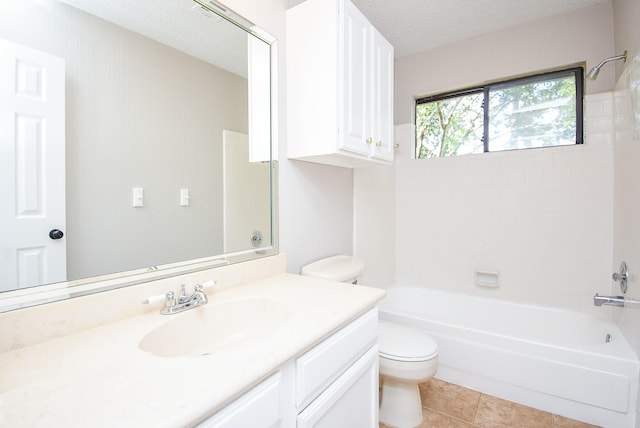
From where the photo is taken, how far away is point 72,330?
32.2 inches

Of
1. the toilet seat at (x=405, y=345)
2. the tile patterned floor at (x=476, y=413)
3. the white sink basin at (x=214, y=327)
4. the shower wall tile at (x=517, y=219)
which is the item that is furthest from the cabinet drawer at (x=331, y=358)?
the shower wall tile at (x=517, y=219)

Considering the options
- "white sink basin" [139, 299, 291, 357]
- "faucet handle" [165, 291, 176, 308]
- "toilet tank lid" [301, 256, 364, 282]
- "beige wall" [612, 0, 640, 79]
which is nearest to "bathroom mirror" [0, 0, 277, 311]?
"faucet handle" [165, 291, 176, 308]

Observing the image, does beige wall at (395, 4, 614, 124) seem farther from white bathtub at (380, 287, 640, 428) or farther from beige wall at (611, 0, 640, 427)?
white bathtub at (380, 287, 640, 428)

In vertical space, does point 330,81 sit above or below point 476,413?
above

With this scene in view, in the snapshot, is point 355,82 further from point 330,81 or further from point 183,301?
point 183,301

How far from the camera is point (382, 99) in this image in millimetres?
1760

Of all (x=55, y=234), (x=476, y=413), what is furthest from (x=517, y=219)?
(x=55, y=234)

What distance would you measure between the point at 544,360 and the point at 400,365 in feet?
2.79

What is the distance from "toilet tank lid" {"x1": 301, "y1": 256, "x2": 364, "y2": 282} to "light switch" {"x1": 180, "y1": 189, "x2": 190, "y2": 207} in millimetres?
755

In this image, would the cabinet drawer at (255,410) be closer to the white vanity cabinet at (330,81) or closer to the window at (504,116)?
the white vanity cabinet at (330,81)

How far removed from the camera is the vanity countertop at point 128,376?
49 cm

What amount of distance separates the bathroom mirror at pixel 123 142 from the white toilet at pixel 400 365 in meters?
0.55

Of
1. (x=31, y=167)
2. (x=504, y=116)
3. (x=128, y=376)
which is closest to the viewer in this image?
(x=128, y=376)

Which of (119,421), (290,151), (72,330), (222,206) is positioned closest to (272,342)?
(119,421)
